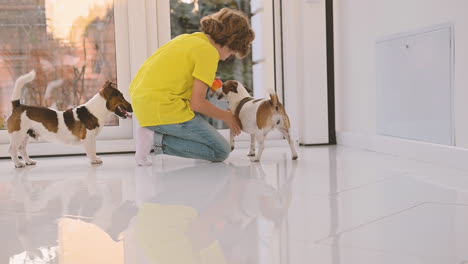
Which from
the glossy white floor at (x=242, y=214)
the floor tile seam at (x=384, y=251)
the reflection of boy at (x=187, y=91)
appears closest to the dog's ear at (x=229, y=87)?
the reflection of boy at (x=187, y=91)

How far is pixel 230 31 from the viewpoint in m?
2.38

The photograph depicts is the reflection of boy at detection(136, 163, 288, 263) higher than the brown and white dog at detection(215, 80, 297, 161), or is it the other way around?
the brown and white dog at detection(215, 80, 297, 161)

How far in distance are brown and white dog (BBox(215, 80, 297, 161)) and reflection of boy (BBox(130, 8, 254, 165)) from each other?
64mm

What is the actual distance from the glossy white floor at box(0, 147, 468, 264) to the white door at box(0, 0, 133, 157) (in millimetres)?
822

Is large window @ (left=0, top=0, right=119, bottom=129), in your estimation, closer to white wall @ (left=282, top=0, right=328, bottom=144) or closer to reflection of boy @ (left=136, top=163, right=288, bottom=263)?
white wall @ (left=282, top=0, right=328, bottom=144)

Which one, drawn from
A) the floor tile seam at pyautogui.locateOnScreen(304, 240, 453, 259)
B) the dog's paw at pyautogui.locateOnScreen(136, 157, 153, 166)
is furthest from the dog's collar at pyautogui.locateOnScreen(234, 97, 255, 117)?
the floor tile seam at pyautogui.locateOnScreen(304, 240, 453, 259)

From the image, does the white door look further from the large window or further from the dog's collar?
the dog's collar

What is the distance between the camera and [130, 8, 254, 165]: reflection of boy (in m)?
2.34

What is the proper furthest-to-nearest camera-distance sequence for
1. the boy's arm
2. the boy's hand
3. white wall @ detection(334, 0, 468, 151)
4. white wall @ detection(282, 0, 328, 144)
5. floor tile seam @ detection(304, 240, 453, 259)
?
white wall @ detection(282, 0, 328, 144)
the boy's hand
the boy's arm
white wall @ detection(334, 0, 468, 151)
floor tile seam @ detection(304, 240, 453, 259)

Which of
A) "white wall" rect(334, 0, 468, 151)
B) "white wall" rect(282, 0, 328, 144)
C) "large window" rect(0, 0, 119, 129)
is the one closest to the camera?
"white wall" rect(334, 0, 468, 151)

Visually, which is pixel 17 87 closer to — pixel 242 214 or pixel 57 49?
pixel 57 49

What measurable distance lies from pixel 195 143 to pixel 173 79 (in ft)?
1.06

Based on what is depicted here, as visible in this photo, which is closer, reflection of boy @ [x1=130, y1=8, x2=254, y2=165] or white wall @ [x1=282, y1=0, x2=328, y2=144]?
reflection of boy @ [x1=130, y1=8, x2=254, y2=165]

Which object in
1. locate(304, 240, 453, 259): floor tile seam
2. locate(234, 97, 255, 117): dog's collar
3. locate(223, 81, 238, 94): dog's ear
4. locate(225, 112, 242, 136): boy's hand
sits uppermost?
locate(223, 81, 238, 94): dog's ear
